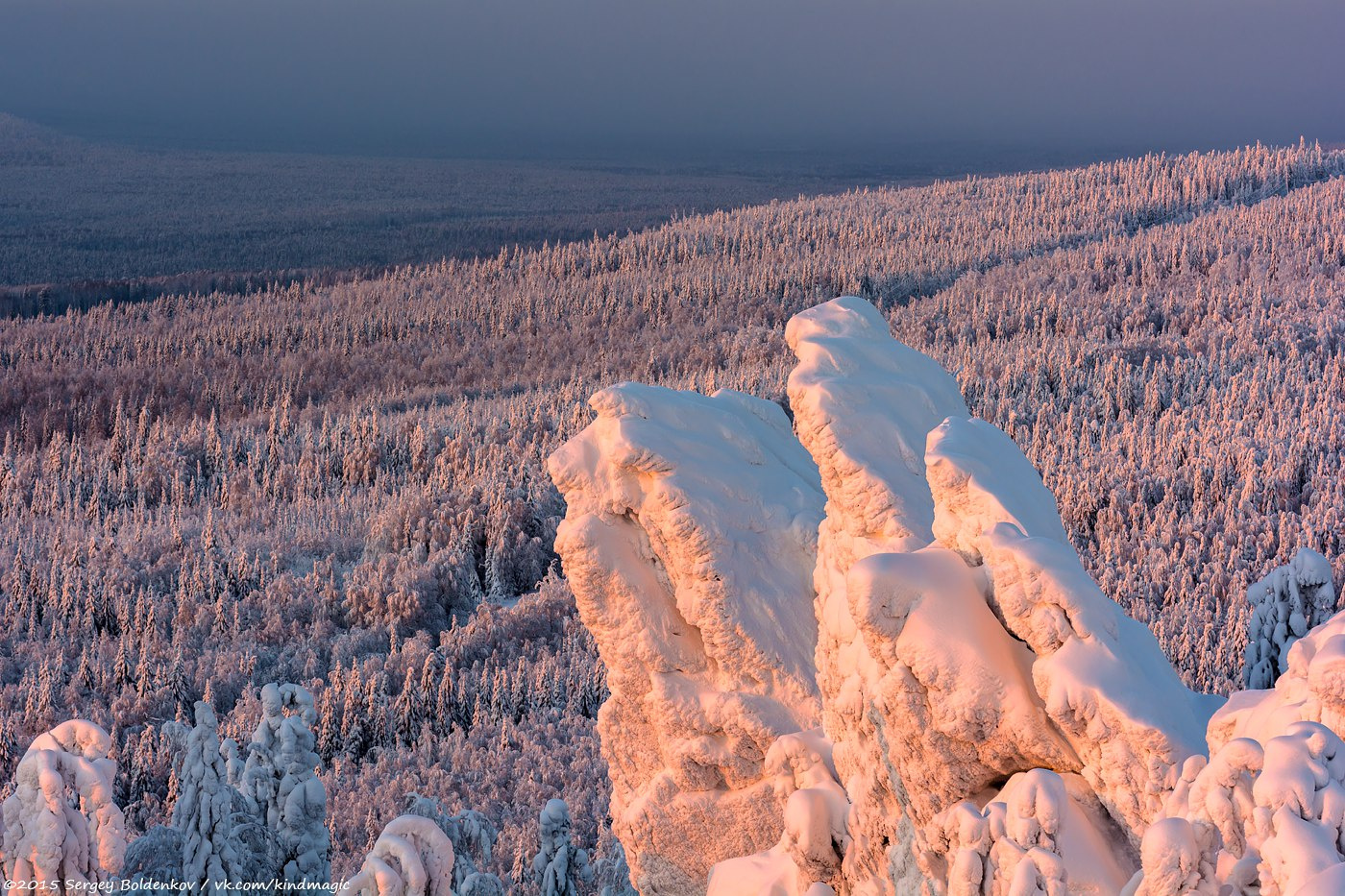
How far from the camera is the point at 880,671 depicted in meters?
3.50

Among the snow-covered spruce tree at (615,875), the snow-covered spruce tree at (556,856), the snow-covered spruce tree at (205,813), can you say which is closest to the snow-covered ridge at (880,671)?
the snow-covered spruce tree at (556,856)

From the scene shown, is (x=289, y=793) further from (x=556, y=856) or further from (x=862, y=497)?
(x=862, y=497)

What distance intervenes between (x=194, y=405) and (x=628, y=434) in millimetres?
30932

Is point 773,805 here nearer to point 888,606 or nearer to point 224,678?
point 888,606

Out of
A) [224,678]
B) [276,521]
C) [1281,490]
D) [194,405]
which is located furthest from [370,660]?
[194,405]

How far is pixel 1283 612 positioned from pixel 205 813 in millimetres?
5185

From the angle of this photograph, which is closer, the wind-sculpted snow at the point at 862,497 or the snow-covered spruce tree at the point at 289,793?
the wind-sculpted snow at the point at 862,497

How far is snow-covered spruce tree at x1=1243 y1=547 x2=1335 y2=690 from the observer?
608 cm

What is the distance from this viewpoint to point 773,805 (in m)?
4.67

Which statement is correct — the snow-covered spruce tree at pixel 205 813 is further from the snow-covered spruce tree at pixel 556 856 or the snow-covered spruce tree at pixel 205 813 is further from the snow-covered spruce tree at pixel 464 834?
the snow-covered spruce tree at pixel 556 856

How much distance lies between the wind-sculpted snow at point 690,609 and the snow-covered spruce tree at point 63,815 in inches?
72.7

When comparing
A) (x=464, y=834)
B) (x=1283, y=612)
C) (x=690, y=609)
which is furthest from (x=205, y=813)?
(x=1283, y=612)

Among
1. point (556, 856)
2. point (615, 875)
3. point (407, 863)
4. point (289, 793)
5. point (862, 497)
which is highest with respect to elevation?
point (862, 497)

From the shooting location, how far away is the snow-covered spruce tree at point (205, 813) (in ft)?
14.0
